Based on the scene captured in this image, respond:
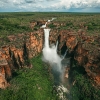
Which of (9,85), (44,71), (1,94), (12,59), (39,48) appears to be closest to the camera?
(1,94)

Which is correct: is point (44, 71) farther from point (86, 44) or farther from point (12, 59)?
point (86, 44)

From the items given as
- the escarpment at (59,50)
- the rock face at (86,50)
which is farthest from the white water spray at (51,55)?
the rock face at (86,50)

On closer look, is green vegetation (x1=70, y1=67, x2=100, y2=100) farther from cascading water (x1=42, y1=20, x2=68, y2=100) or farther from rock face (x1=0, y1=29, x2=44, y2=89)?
rock face (x1=0, y1=29, x2=44, y2=89)

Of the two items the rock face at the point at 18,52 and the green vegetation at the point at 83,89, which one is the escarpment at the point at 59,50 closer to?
the rock face at the point at 18,52

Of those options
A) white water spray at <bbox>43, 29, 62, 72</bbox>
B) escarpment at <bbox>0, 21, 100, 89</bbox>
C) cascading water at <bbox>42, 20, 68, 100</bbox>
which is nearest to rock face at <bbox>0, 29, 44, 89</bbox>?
escarpment at <bbox>0, 21, 100, 89</bbox>

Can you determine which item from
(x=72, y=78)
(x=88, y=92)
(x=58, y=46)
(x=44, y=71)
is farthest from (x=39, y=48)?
(x=88, y=92)
